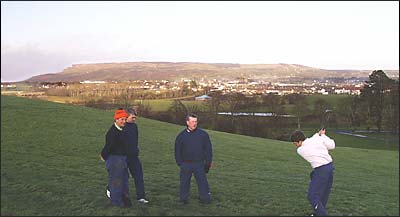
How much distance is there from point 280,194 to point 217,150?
565 inches

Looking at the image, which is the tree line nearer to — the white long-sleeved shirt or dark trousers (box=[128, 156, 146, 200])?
dark trousers (box=[128, 156, 146, 200])

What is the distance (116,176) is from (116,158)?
400 mm

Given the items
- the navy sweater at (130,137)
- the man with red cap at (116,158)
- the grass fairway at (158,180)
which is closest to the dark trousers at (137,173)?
the navy sweater at (130,137)

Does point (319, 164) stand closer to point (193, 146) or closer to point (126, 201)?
point (193, 146)

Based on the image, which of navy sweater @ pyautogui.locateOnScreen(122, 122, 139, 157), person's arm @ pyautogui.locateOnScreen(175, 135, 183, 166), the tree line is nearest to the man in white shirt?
person's arm @ pyautogui.locateOnScreen(175, 135, 183, 166)

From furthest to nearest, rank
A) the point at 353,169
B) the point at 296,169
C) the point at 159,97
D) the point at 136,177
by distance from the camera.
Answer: the point at 159,97 → the point at 353,169 → the point at 296,169 → the point at 136,177

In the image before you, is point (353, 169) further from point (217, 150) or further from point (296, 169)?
point (217, 150)

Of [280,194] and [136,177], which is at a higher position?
[136,177]

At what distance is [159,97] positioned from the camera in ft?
195

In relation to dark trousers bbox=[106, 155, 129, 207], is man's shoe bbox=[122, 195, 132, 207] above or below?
below

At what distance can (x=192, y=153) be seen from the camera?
9641 millimetres

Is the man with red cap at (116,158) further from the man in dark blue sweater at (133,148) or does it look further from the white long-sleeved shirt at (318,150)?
the white long-sleeved shirt at (318,150)

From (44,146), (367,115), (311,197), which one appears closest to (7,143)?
(44,146)

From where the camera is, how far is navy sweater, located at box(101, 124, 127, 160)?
9.20 m
